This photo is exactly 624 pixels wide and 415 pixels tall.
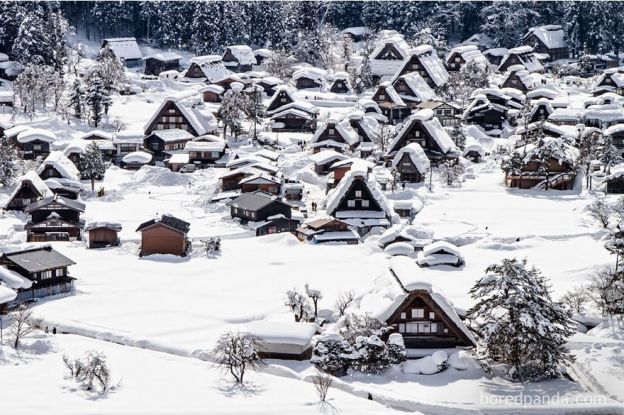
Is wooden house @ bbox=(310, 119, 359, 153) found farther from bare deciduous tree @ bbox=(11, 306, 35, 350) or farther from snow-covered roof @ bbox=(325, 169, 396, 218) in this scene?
bare deciduous tree @ bbox=(11, 306, 35, 350)

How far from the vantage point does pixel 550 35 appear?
93.4 m

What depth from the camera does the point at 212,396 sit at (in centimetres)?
2555

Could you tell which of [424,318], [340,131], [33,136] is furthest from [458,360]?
[33,136]

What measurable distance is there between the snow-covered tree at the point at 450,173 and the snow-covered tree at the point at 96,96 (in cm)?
2599

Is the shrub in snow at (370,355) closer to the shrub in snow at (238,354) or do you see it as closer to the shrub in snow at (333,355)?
the shrub in snow at (333,355)

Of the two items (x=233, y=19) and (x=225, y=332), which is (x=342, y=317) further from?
(x=233, y=19)

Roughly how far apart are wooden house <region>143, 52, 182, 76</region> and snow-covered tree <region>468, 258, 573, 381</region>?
6336 cm

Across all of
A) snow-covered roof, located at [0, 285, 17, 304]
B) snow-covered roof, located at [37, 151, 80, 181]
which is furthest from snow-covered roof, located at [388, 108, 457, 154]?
snow-covered roof, located at [0, 285, 17, 304]

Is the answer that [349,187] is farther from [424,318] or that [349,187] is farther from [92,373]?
[92,373]

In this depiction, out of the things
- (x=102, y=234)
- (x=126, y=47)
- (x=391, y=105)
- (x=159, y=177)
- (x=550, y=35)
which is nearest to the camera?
(x=102, y=234)

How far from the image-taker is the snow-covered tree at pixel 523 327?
1075 inches

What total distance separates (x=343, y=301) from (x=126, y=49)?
61885mm

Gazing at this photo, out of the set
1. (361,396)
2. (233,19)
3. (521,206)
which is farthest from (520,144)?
(233,19)

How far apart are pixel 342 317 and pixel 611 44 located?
69589mm
